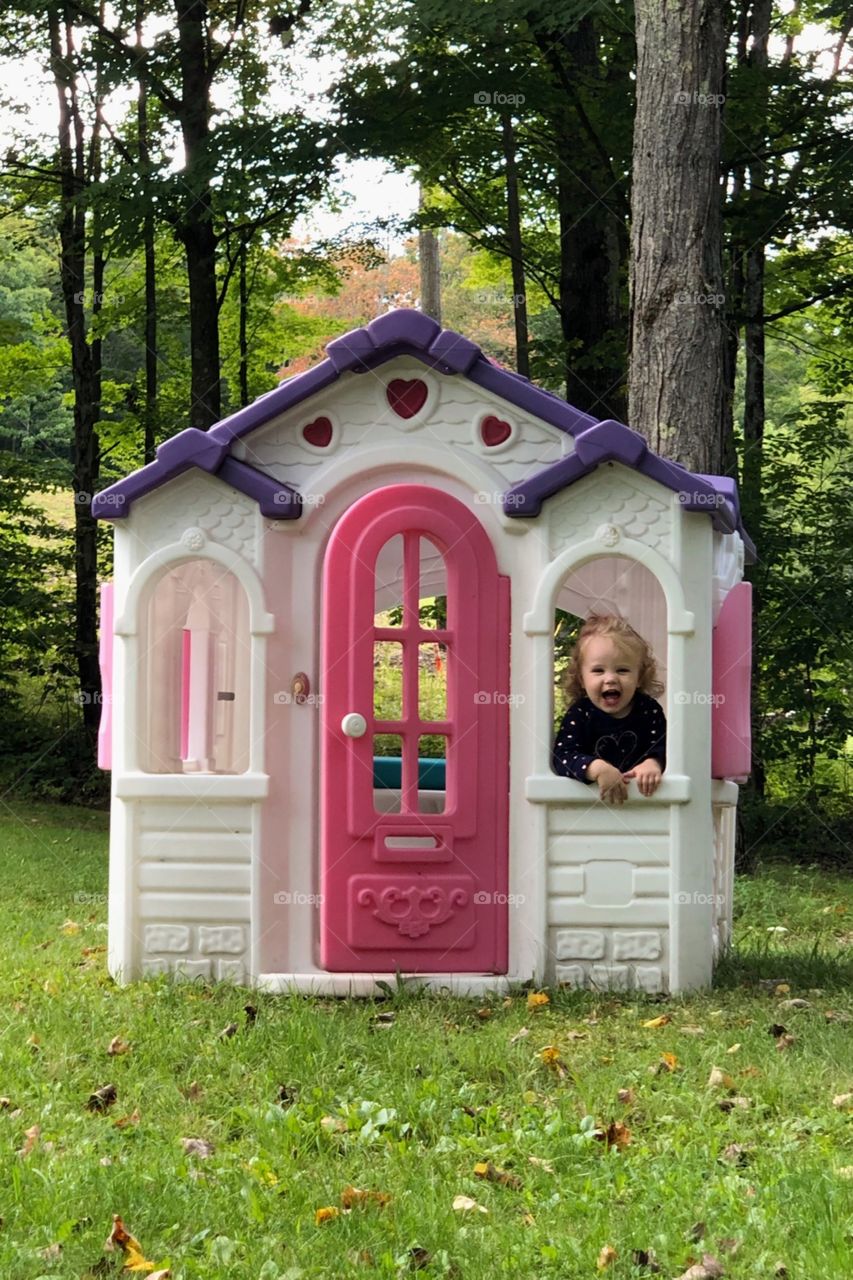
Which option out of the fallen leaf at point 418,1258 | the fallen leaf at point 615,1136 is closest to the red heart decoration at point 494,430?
the fallen leaf at point 615,1136

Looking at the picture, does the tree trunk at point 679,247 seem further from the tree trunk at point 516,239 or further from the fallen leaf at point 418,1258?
the fallen leaf at point 418,1258

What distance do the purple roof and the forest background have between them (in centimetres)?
480

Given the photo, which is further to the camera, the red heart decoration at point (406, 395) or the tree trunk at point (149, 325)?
the tree trunk at point (149, 325)

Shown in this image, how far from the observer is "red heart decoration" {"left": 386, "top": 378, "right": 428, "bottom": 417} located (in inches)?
259

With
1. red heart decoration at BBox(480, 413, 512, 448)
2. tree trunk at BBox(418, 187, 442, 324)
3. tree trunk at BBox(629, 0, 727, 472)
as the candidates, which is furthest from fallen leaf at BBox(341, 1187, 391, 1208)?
tree trunk at BBox(418, 187, 442, 324)

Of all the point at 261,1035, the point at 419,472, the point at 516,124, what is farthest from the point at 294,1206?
the point at 516,124

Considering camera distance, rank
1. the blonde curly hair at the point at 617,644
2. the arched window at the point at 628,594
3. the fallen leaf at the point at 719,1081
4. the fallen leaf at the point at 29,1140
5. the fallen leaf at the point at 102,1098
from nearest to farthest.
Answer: the fallen leaf at the point at 29,1140
the fallen leaf at the point at 102,1098
the fallen leaf at the point at 719,1081
the blonde curly hair at the point at 617,644
the arched window at the point at 628,594

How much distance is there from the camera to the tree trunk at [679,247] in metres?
9.15

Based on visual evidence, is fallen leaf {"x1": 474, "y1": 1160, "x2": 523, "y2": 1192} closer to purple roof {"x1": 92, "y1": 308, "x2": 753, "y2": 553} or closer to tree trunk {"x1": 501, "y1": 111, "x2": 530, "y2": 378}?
purple roof {"x1": 92, "y1": 308, "x2": 753, "y2": 553}

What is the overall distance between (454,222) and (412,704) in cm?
999

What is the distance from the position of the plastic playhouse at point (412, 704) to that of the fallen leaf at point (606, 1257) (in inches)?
109

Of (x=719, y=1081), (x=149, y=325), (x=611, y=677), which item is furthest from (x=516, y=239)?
(x=719, y=1081)

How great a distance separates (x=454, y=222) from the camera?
15281 mm

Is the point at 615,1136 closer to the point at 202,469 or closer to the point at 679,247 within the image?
the point at 202,469
